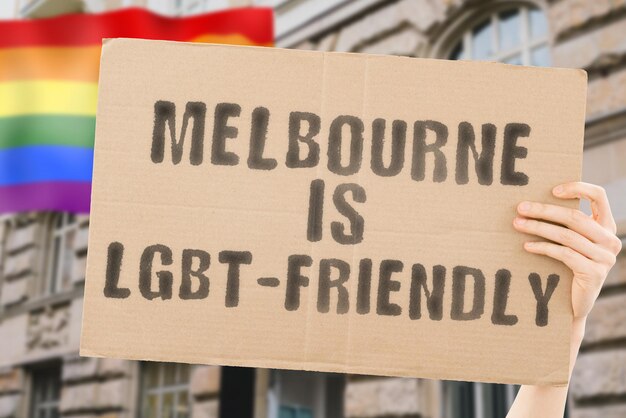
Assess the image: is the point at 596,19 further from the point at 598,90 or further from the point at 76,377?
the point at 76,377

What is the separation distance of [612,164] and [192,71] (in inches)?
175

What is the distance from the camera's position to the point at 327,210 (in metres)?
1.73

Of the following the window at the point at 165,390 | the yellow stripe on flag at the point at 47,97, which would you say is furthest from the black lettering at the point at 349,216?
the window at the point at 165,390

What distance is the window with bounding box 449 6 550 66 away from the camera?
6.62 meters

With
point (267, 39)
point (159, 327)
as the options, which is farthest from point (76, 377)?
point (159, 327)

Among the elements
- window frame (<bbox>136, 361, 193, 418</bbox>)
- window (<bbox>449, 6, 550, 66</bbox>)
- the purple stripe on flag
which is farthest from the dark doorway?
window frame (<bbox>136, 361, 193, 418</bbox>)

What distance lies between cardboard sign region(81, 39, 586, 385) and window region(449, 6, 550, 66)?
15.9 feet

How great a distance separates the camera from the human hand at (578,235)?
163 cm

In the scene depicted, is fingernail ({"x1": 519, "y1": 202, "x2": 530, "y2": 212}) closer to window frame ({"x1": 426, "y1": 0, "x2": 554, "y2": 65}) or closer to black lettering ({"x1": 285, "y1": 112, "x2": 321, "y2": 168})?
black lettering ({"x1": 285, "y1": 112, "x2": 321, "y2": 168})

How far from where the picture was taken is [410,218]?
5.65ft

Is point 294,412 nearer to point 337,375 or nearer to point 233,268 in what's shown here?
point 337,375

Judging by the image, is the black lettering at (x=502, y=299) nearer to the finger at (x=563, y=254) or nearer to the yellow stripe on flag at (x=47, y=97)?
the finger at (x=563, y=254)

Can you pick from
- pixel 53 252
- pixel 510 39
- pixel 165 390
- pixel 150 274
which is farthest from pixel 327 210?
pixel 53 252

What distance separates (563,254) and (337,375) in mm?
7130
